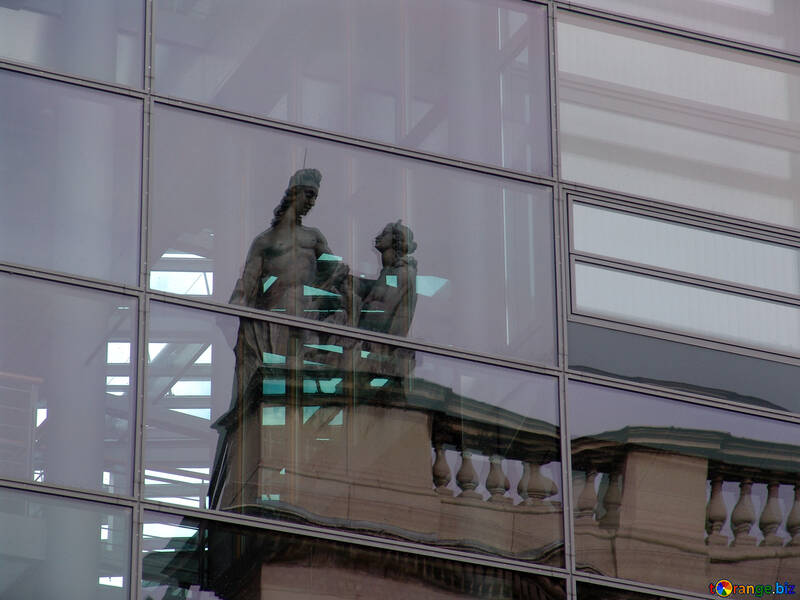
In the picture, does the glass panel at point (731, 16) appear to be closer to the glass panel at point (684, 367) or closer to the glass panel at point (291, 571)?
the glass panel at point (684, 367)

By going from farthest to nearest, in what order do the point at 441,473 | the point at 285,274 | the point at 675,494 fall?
the point at 675,494, the point at 285,274, the point at 441,473

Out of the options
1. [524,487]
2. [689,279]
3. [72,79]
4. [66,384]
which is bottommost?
[524,487]

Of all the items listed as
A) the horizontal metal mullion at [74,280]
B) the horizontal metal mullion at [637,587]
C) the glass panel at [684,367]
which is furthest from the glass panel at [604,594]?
the horizontal metal mullion at [74,280]

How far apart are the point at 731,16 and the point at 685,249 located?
7.90 ft

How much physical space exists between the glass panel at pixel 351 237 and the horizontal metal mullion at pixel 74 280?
0.55ft

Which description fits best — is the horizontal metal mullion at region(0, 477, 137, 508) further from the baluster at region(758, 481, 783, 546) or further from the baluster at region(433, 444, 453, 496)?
the baluster at region(758, 481, 783, 546)

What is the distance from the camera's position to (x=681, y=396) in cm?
1484

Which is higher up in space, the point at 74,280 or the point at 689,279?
the point at 689,279

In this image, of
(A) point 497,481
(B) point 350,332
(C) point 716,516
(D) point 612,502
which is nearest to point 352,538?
(A) point 497,481

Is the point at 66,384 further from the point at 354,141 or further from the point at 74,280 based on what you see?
the point at 354,141

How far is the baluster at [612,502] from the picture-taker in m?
14.2

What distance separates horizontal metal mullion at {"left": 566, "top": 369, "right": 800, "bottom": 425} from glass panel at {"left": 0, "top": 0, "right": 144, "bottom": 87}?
408cm

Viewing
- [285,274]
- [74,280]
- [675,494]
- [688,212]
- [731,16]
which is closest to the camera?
[74,280]

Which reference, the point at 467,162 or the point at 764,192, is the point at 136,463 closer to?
the point at 467,162
